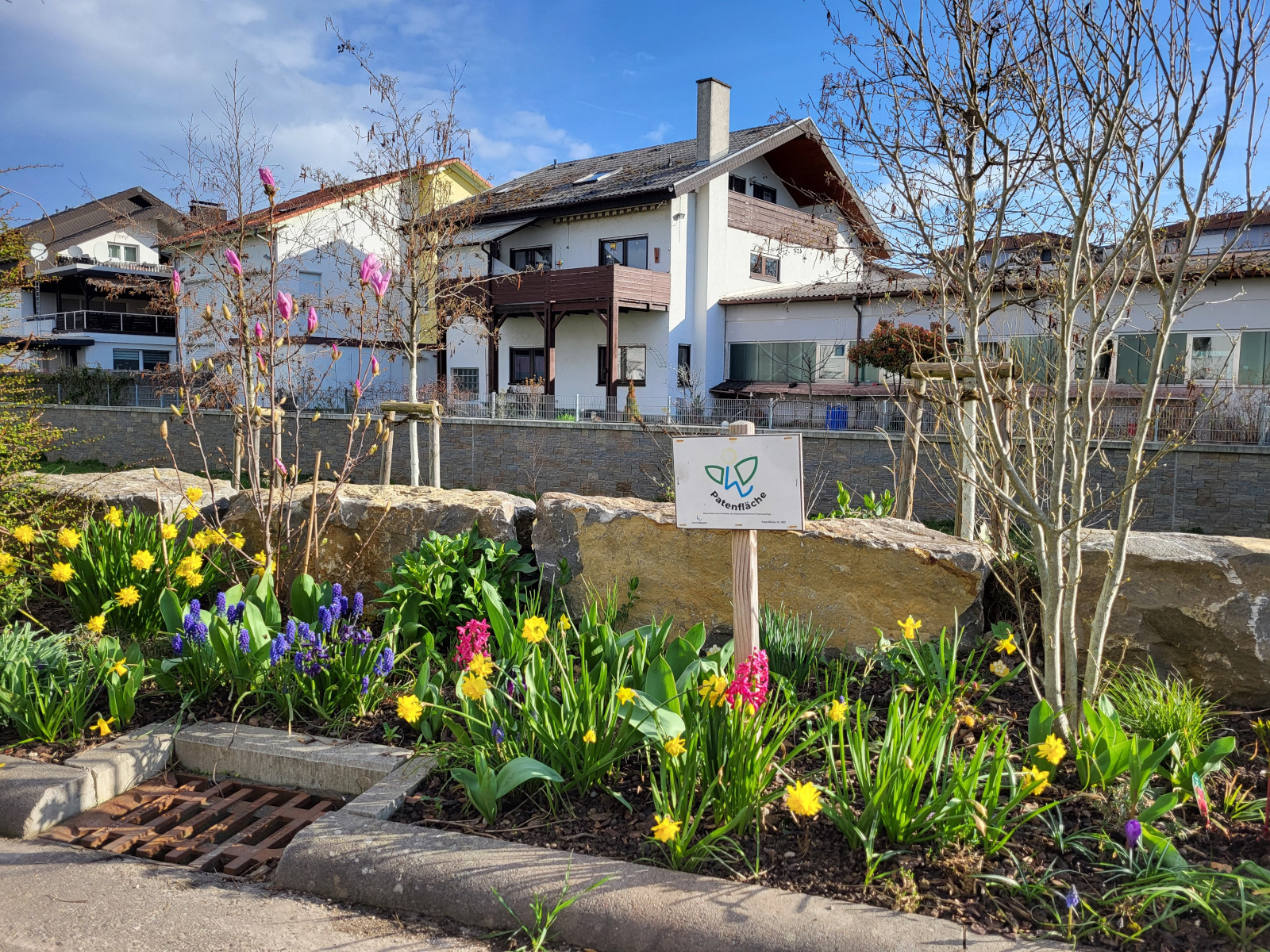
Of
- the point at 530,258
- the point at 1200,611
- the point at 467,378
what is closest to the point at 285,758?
the point at 1200,611

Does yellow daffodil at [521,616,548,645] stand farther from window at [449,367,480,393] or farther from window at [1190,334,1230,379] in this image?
window at [449,367,480,393]

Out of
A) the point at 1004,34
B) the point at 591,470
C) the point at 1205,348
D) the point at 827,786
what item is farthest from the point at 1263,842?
the point at 1205,348

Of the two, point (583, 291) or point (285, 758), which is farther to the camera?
point (583, 291)

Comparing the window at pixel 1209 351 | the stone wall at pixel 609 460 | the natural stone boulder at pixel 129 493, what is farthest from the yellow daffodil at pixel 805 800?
the window at pixel 1209 351

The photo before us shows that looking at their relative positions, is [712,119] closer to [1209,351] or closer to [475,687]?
[1209,351]

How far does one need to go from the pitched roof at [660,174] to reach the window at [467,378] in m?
4.78

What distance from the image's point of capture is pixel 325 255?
19062 millimetres

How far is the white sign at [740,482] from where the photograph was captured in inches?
128

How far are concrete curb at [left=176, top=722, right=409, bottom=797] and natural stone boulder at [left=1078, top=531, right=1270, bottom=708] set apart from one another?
310cm

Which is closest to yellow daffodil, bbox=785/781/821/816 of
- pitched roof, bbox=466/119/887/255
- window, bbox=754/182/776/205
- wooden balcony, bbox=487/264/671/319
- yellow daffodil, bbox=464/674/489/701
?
yellow daffodil, bbox=464/674/489/701

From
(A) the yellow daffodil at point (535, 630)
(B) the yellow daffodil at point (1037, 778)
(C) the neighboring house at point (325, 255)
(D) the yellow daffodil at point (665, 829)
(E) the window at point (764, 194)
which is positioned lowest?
(D) the yellow daffodil at point (665, 829)

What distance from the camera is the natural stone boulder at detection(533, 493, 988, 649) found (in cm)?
416

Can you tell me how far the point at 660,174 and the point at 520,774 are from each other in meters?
22.9

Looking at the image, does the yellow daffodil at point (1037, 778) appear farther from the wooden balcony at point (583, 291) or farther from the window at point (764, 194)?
the window at point (764, 194)
